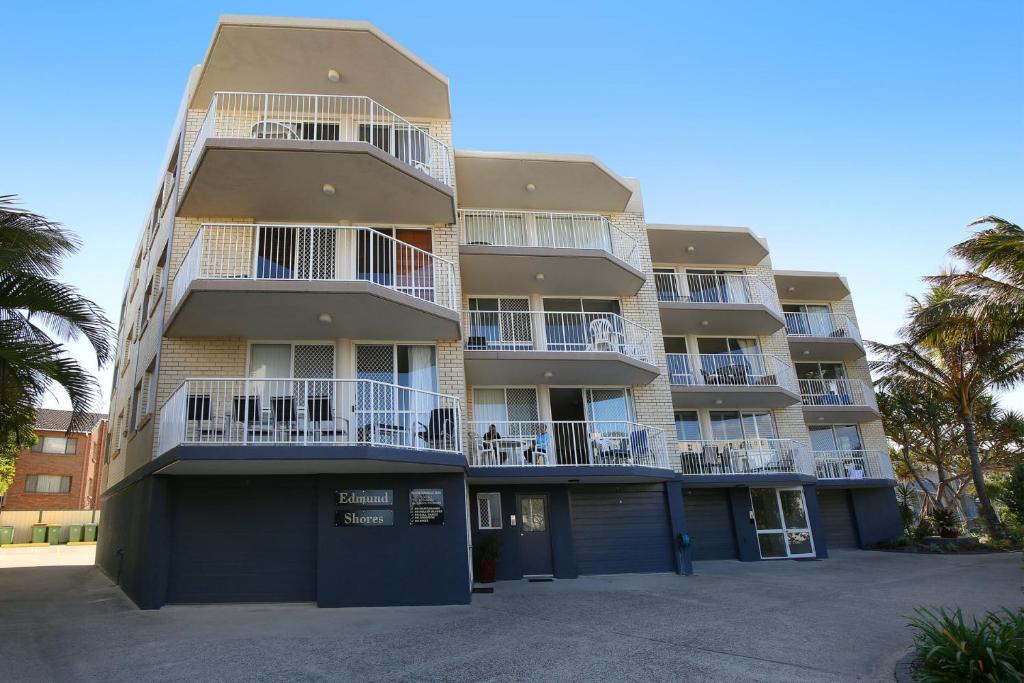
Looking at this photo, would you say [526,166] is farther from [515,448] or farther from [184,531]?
[184,531]

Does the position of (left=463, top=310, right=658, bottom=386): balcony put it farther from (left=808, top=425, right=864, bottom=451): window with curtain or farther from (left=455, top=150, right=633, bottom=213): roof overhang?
(left=808, top=425, right=864, bottom=451): window with curtain

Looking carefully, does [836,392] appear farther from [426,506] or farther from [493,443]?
[426,506]

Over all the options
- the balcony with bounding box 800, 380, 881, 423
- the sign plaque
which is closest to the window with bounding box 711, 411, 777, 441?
the balcony with bounding box 800, 380, 881, 423

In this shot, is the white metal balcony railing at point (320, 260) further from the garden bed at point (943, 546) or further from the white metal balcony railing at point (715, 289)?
the garden bed at point (943, 546)

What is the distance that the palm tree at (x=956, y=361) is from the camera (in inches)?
803

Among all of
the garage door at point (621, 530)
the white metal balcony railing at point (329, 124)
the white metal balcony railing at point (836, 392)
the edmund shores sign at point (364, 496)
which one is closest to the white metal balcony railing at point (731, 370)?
the white metal balcony railing at point (836, 392)

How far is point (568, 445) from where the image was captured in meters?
15.6

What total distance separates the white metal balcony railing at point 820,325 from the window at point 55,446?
44732 millimetres

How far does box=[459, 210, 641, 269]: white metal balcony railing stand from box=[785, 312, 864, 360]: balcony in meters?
8.82

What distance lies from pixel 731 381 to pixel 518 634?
46.4 ft

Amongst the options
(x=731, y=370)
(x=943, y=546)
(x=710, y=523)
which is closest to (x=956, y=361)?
(x=943, y=546)

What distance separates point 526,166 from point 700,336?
908cm

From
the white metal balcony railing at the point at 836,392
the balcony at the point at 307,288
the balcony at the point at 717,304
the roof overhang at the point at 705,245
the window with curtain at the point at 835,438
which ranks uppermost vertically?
the roof overhang at the point at 705,245

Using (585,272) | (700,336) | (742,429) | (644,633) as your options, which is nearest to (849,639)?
(644,633)
